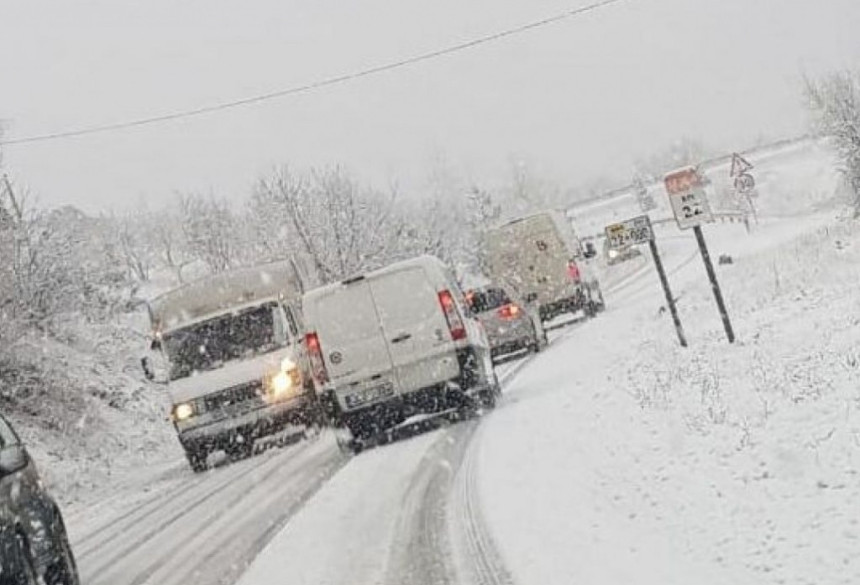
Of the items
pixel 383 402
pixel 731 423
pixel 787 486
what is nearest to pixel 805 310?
pixel 383 402

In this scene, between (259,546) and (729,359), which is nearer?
(259,546)

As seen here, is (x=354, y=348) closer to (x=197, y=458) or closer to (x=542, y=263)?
(x=197, y=458)

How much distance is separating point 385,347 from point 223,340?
418 centimetres

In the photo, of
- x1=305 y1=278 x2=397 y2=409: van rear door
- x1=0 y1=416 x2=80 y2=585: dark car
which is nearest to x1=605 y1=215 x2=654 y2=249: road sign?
x1=305 y1=278 x2=397 y2=409: van rear door

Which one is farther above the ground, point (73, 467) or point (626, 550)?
point (73, 467)

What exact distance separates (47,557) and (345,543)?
209 cm

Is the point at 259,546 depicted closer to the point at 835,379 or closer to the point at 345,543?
the point at 345,543

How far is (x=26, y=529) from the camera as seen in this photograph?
7434 millimetres

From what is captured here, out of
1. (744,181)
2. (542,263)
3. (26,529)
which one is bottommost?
(26,529)

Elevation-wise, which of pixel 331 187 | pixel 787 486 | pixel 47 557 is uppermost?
pixel 331 187

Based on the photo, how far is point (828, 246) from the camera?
30.9 m

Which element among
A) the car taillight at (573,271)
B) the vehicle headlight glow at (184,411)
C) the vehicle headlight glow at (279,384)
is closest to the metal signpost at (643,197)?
the car taillight at (573,271)

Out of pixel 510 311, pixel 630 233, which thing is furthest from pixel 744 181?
pixel 630 233

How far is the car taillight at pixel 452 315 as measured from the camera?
46.4 feet
